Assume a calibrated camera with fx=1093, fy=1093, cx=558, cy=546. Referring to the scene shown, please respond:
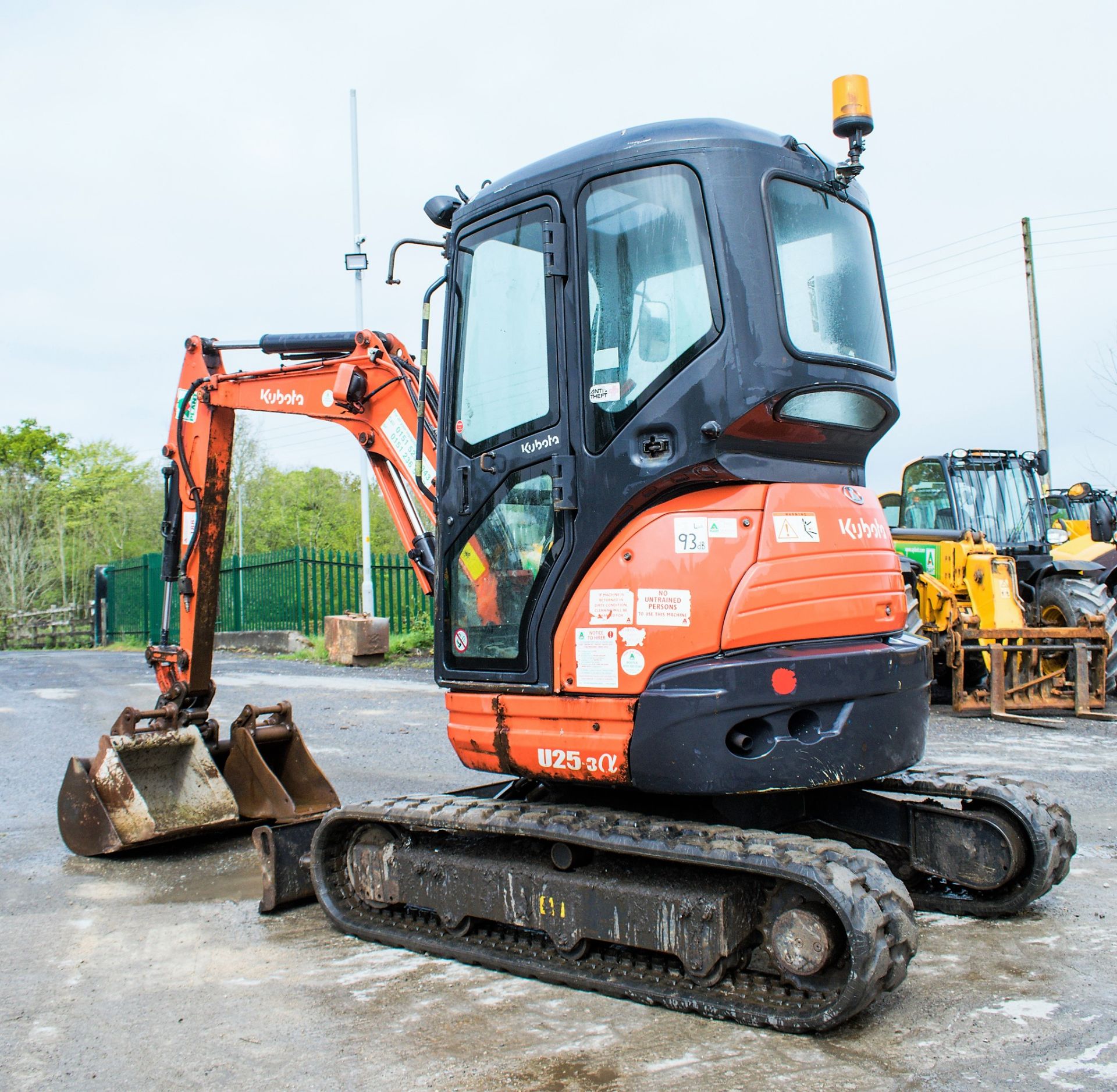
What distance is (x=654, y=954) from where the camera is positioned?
3941 mm

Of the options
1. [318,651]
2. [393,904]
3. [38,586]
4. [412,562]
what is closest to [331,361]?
[412,562]

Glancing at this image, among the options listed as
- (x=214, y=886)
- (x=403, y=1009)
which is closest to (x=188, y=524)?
(x=214, y=886)

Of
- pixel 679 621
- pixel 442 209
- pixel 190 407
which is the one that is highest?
pixel 442 209

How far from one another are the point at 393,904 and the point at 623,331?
100.0 inches

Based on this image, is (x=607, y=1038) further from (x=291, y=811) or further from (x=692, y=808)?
(x=291, y=811)

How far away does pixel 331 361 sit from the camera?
225 inches

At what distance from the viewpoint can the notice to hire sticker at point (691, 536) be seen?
3707 millimetres

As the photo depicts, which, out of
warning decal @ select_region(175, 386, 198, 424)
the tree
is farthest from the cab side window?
the tree

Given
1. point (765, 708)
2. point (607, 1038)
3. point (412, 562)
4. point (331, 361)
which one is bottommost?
point (607, 1038)

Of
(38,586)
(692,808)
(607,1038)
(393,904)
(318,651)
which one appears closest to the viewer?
(607,1038)

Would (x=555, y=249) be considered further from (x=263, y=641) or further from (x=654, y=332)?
(x=263, y=641)

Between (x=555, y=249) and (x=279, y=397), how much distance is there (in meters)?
2.53

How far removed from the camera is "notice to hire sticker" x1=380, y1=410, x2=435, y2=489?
537 cm

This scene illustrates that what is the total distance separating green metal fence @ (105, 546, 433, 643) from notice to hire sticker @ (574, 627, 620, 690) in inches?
528
